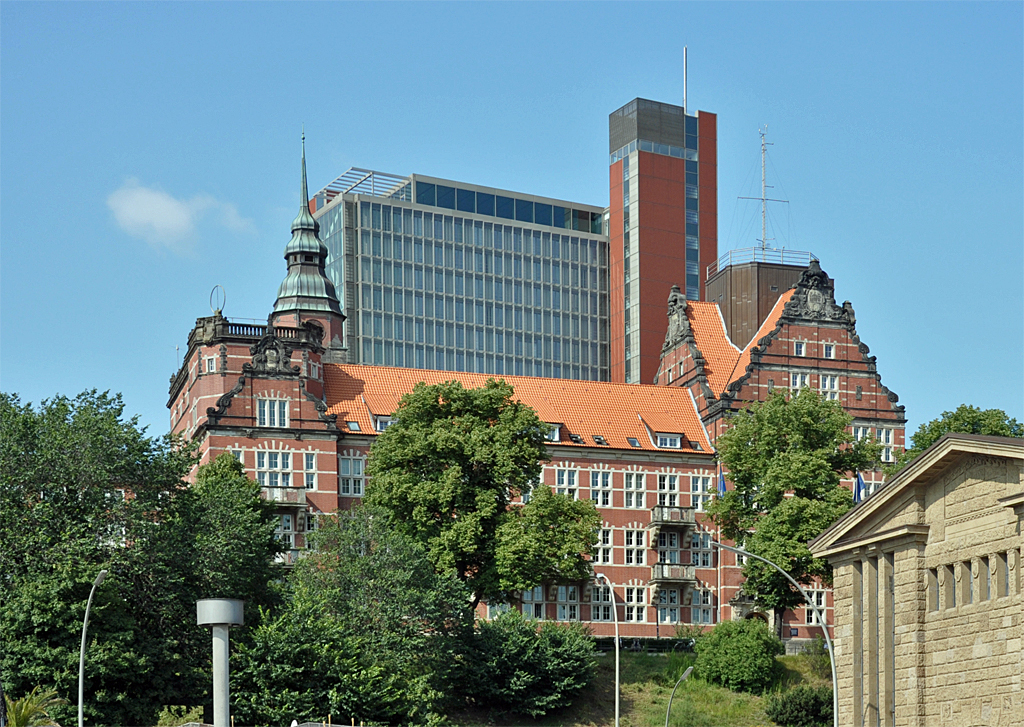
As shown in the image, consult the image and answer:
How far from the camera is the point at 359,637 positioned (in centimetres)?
7156

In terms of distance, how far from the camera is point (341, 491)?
325ft

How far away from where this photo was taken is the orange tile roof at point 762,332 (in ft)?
355

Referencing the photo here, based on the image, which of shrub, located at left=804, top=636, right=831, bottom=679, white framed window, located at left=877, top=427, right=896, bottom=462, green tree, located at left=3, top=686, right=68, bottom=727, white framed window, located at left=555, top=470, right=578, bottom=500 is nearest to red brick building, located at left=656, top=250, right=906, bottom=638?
white framed window, located at left=877, top=427, right=896, bottom=462

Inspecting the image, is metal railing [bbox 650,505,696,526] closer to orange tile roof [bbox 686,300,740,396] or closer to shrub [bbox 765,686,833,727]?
orange tile roof [bbox 686,300,740,396]

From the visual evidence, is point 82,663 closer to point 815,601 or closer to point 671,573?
point 671,573

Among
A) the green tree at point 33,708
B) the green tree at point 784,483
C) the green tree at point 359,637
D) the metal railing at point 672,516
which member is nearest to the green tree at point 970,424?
the green tree at point 784,483

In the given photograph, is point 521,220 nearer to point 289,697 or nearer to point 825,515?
point 825,515

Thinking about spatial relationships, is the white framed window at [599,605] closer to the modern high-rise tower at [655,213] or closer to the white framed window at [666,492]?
the white framed window at [666,492]

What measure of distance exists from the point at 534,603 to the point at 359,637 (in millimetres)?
29078

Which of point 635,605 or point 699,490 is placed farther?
point 699,490

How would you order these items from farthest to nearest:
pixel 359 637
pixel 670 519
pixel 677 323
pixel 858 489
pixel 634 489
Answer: pixel 677 323
pixel 634 489
pixel 670 519
pixel 858 489
pixel 359 637

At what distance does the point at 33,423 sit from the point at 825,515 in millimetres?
37374

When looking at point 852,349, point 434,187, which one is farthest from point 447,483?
point 434,187

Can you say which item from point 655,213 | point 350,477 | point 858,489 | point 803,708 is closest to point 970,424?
point 858,489
